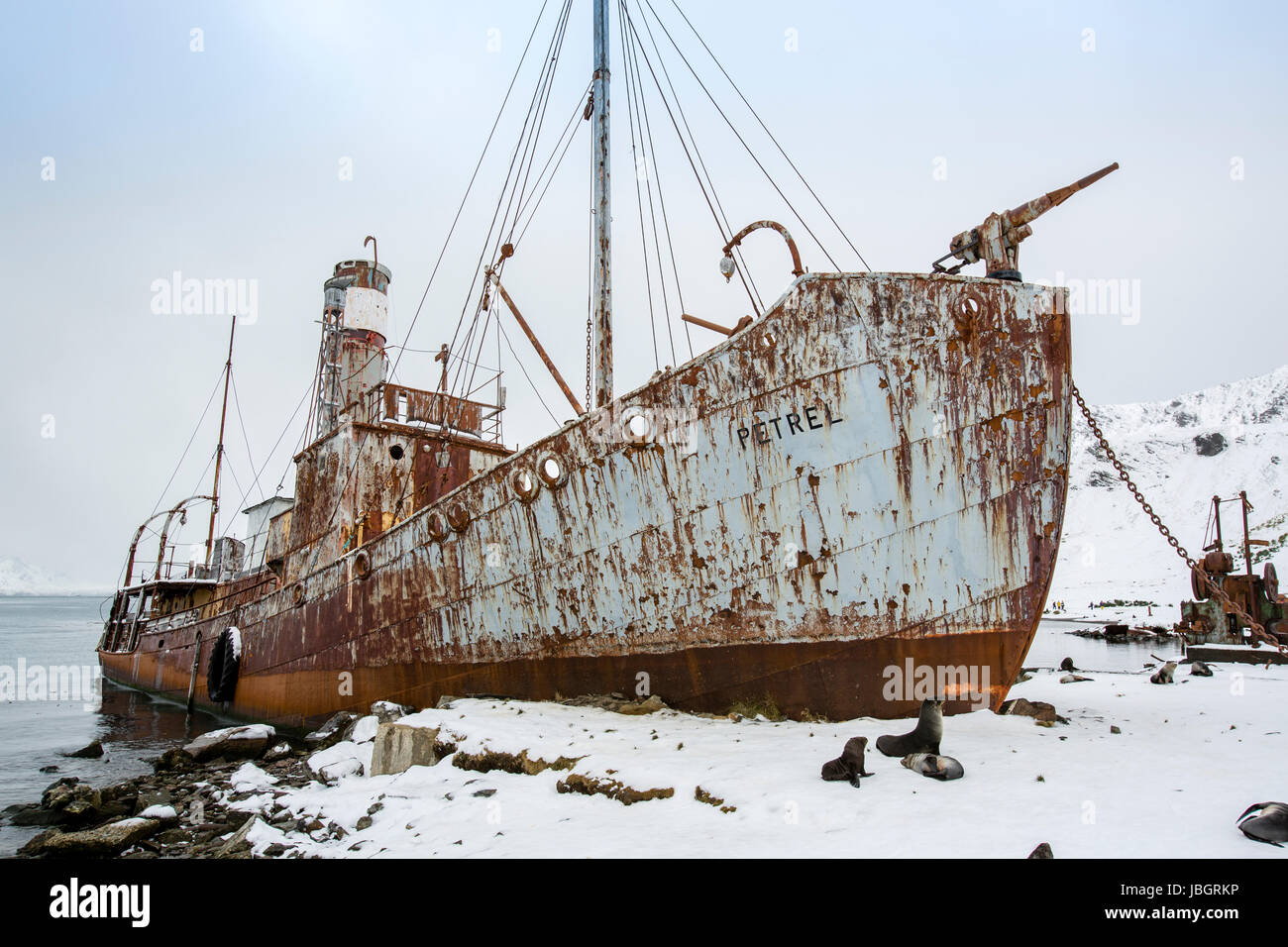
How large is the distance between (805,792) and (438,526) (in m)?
5.18

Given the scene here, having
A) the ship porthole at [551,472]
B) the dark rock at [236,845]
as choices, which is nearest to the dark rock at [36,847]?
the dark rock at [236,845]

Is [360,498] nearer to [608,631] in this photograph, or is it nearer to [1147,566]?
[608,631]

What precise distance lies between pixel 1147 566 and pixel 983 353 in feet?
225

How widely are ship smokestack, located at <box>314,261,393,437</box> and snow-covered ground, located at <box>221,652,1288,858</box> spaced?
31.6 ft

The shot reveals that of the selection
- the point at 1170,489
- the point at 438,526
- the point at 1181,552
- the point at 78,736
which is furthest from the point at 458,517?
the point at 1170,489

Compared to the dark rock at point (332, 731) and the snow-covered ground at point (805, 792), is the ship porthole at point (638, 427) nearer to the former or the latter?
the snow-covered ground at point (805, 792)

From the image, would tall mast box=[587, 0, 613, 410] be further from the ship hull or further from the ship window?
the ship hull

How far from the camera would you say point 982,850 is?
10.6ft

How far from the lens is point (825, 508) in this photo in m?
5.96

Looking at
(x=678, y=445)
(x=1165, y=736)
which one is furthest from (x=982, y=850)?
(x=678, y=445)

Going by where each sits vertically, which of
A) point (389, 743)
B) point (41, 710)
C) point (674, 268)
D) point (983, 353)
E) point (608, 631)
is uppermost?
point (674, 268)

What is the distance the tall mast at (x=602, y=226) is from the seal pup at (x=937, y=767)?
514cm

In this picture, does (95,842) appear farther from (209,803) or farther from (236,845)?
(236,845)

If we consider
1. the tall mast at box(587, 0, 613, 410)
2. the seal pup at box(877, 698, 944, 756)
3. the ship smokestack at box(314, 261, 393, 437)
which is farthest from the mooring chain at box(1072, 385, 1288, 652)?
the ship smokestack at box(314, 261, 393, 437)
